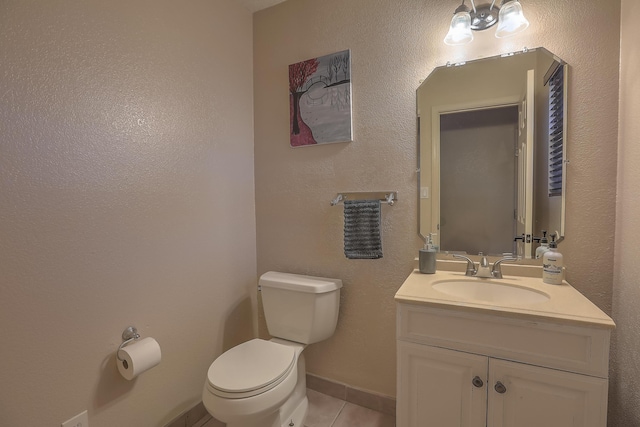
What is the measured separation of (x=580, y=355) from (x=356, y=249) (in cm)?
97

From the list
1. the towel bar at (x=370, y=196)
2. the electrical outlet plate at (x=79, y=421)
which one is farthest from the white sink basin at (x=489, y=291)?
the electrical outlet plate at (x=79, y=421)

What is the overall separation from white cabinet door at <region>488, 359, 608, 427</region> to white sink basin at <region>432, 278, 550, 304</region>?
30 centimetres

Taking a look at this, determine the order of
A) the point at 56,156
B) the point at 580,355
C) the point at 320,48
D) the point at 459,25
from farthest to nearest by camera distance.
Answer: the point at 320,48 < the point at 459,25 < the point at 56,156 < the point at 580,355

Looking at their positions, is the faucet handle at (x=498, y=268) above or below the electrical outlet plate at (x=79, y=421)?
above

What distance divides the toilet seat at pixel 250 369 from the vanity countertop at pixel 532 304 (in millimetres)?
650

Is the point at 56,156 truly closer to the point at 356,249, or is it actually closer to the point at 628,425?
the point at 356,249

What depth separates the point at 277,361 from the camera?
141 cm

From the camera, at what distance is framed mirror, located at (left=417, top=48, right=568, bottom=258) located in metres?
1.35

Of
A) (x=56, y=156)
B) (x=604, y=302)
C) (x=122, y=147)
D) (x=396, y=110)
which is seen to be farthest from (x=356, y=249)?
(x=56, y=156)

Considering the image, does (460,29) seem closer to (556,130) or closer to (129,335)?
(556,130)

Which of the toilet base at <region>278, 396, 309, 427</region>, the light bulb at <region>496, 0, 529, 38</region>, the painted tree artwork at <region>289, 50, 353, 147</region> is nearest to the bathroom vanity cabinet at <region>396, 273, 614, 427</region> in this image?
the toilet base at <region>278, 396, 309, 427</region>

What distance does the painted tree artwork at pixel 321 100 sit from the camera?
5.67ft

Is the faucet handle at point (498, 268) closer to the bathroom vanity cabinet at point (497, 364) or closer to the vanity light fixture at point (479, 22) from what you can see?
the bathroom vanity cabinet at point (497, 364)

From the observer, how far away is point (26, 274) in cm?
103
